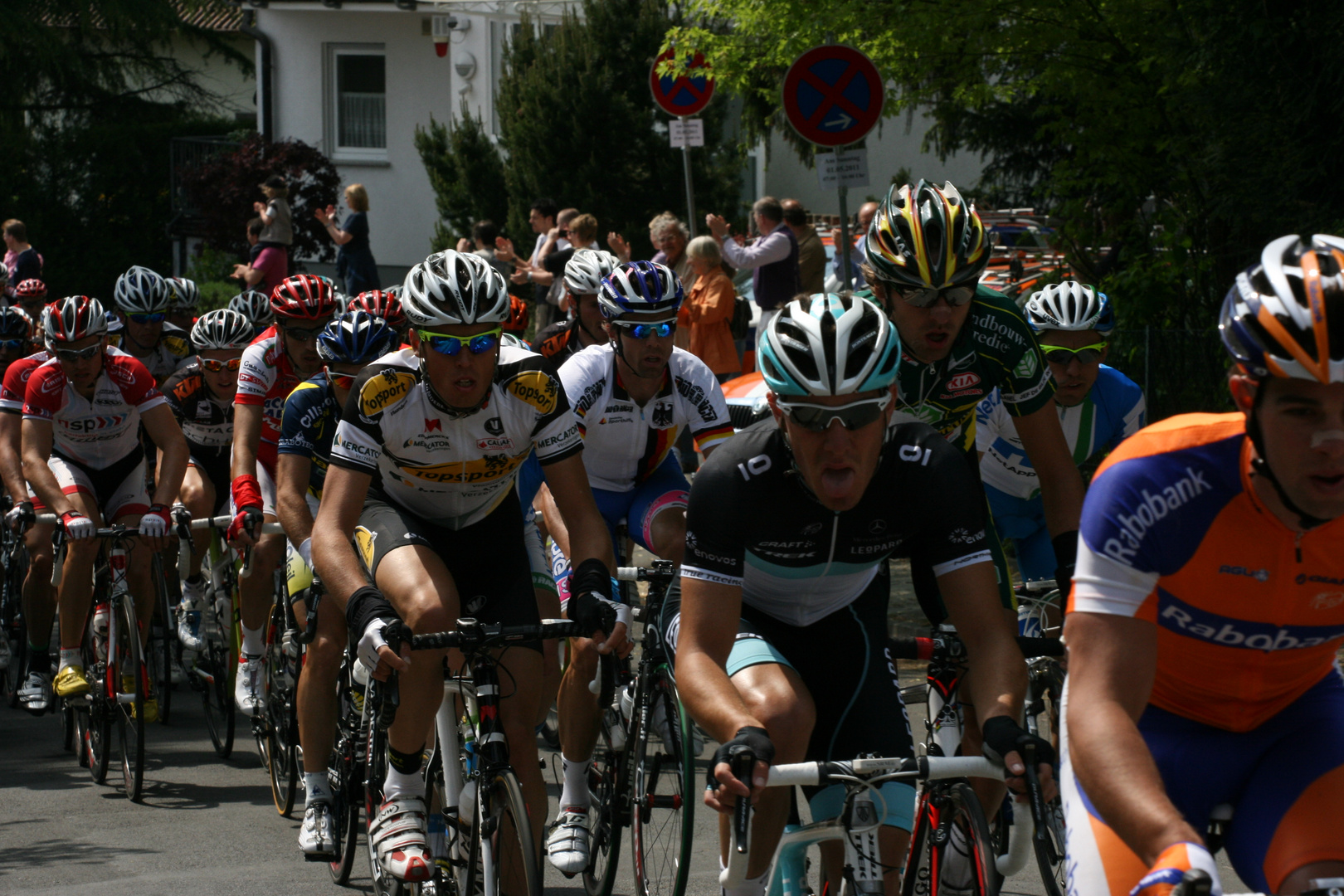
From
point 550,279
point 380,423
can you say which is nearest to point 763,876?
point 380,423

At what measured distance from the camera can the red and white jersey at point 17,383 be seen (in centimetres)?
846

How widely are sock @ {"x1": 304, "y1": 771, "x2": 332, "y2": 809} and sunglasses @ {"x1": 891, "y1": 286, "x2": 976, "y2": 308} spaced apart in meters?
2.93

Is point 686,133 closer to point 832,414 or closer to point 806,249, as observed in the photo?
point 806,249

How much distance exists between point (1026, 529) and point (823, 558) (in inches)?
94.5

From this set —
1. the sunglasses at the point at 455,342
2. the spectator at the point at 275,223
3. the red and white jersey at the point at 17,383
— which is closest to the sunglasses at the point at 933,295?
the sunglasses at the point at 455,342

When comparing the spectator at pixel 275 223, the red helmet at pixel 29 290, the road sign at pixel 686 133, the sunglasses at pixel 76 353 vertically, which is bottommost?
the sunglasses at pixel 76 353

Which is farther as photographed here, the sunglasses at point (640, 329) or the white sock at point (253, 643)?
the white sock at point (253, 643)

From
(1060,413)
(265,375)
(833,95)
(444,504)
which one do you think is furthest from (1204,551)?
(833,95)

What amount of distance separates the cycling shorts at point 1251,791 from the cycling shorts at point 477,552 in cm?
238

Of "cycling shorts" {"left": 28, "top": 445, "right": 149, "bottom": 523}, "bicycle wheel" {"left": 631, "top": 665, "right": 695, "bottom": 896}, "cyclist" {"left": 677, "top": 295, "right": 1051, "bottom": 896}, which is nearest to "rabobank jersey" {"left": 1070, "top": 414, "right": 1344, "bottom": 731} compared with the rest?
"cyclist" {"left": 677, "top": 295, "right": 1051, "bottom": 896}

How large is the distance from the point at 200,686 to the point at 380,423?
4.30 m

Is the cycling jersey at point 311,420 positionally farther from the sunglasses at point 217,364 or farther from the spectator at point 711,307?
the spectator at point 711,307

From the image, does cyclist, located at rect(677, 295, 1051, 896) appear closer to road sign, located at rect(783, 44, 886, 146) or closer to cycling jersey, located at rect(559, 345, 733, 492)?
cycling jersey, located at rect(559, 345, 733, 492)

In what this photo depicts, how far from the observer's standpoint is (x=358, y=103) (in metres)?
30.6
